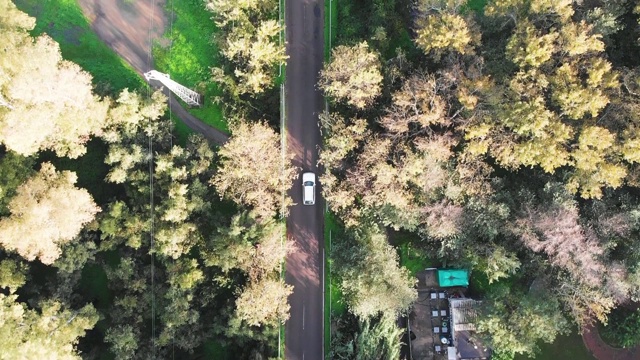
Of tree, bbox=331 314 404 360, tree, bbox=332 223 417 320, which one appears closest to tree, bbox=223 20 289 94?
tree, bbox=332 223 417 320

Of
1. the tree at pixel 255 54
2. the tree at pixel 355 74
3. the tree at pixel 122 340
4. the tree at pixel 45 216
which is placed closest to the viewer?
the tree at pixel 45 216

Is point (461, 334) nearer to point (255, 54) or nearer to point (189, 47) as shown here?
point (255, 54)

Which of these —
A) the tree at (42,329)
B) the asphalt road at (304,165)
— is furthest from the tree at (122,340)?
the asphalt road at (304,165)

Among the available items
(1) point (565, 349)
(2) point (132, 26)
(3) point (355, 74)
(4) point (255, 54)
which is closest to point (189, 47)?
(2) point (132, 26)

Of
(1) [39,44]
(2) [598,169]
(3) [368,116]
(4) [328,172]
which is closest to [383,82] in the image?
(3) [368,116]

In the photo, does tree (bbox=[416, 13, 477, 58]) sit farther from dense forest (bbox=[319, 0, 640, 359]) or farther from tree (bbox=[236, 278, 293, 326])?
tree (bbox=[236, 278, 293, 326])

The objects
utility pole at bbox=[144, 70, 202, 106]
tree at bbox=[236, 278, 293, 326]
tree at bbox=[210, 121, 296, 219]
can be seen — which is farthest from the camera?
utility pole at bbox=[144, 70, 202, 106]

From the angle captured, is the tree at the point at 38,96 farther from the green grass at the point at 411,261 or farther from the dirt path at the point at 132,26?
the green grass at the point at 411,261
